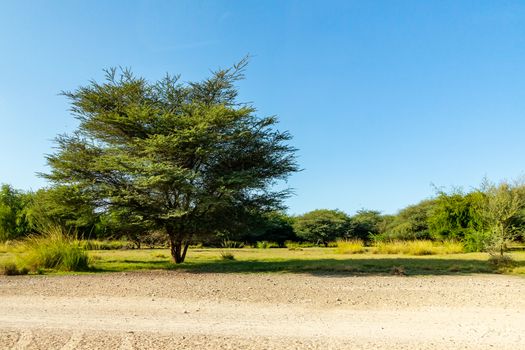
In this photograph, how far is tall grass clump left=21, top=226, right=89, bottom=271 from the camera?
14.9 metres

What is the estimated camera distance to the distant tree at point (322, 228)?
4541 centimetres

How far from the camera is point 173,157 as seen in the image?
53.8 feet

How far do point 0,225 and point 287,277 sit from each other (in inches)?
1616

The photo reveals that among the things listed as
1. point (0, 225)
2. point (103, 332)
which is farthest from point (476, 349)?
point (0, 225)

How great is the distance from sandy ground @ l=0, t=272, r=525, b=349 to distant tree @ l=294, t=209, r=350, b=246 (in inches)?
1316

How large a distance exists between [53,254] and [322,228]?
33011mm

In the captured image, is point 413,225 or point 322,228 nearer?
point 413,225

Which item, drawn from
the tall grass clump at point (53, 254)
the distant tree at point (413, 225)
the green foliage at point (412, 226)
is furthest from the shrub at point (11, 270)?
the distant tree at point (413, 225)

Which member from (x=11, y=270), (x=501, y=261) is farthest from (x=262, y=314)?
(x=501, y=261)

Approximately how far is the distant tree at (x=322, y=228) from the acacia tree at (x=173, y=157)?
2803 cm

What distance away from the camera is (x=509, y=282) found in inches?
468

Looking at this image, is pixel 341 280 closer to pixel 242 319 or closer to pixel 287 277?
pixel 287 277

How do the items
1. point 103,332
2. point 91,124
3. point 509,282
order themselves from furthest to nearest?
point 91,124, point 509,282, point 103,332

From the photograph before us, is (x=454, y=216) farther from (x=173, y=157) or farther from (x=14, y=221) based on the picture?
(x=14, y=221)
